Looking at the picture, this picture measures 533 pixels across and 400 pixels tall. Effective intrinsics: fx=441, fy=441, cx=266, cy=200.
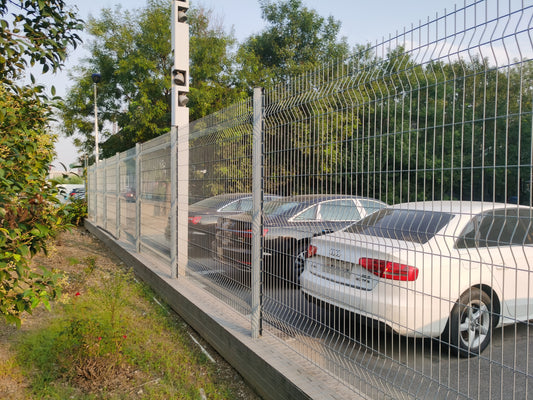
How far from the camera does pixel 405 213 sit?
96.0 inches

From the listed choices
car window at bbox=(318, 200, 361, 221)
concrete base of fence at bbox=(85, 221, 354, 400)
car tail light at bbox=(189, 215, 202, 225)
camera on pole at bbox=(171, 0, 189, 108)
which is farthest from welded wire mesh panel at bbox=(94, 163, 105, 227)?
car window at bbox=(318, 200, 361, 221)

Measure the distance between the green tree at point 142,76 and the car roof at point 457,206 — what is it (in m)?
23.2

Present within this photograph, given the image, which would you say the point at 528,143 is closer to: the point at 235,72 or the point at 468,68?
the point at 468,68

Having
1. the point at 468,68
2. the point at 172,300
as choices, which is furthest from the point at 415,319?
the point at 172,300

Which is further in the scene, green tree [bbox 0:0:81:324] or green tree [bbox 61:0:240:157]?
green tree [bbox 61:0:240:157]

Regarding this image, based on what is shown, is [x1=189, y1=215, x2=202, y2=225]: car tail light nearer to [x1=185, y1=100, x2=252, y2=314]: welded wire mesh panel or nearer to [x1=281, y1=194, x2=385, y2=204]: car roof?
[x1=185, y1=100, x2=252, y2=314]: welded wire mesh panel

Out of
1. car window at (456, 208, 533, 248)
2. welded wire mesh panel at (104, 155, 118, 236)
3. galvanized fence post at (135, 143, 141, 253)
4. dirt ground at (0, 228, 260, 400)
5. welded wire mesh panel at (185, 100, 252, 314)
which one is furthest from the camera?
welded wire mesh panel at (104, 155, 118, 236)

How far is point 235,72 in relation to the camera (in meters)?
27.0

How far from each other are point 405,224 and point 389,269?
415 mm

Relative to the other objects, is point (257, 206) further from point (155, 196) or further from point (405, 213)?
point (155, 196)

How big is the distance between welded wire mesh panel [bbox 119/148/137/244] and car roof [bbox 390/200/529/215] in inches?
293

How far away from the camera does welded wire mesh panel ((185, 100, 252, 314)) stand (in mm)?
4266

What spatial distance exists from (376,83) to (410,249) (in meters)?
0.99

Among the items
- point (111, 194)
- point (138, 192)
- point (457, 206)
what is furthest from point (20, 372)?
point (111, 194)
